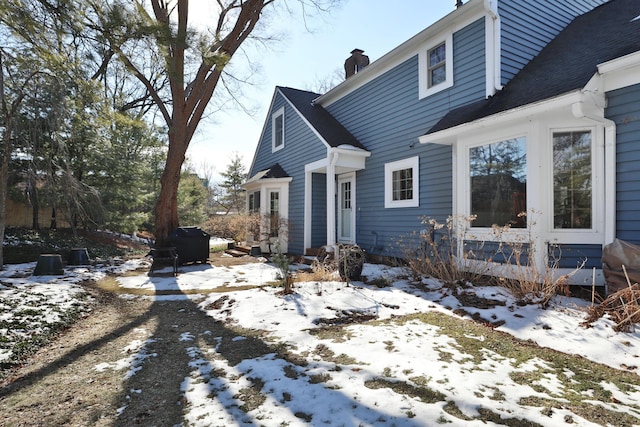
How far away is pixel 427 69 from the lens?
775 cm

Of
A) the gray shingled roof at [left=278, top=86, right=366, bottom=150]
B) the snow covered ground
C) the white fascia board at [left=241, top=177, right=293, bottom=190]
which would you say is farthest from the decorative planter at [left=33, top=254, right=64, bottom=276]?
the gray shingled roof at [left=278, top=86, right=366, bottom=150]

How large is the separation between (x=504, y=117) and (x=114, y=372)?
19.9 ft

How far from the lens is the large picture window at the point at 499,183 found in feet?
18.6

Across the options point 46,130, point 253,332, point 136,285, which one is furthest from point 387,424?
point 46,130

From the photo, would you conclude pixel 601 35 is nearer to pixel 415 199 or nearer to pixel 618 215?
pixel 618 215

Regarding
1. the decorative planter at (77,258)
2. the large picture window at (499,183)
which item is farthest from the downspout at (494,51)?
the decorative planter at (77,258)

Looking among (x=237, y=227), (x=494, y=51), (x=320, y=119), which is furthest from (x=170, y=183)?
(x=494, y=51)

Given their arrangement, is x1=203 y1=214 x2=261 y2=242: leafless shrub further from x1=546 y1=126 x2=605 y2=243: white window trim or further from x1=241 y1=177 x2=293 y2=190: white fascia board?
x1=546 y1=126 x2=605 y2=243: white window trim

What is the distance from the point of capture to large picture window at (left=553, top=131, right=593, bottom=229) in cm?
516

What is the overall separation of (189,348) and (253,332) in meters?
0.74

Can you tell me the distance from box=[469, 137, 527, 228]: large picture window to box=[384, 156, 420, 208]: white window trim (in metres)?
1.57

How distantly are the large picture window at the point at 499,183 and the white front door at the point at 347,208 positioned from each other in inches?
163

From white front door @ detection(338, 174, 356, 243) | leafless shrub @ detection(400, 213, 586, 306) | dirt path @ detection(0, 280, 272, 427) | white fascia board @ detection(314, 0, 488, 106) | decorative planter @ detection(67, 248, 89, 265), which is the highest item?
white fascia board @ detection(314, 0, 488, 106)

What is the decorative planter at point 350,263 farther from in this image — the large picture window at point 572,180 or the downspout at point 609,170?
the downspout at point 609,170
